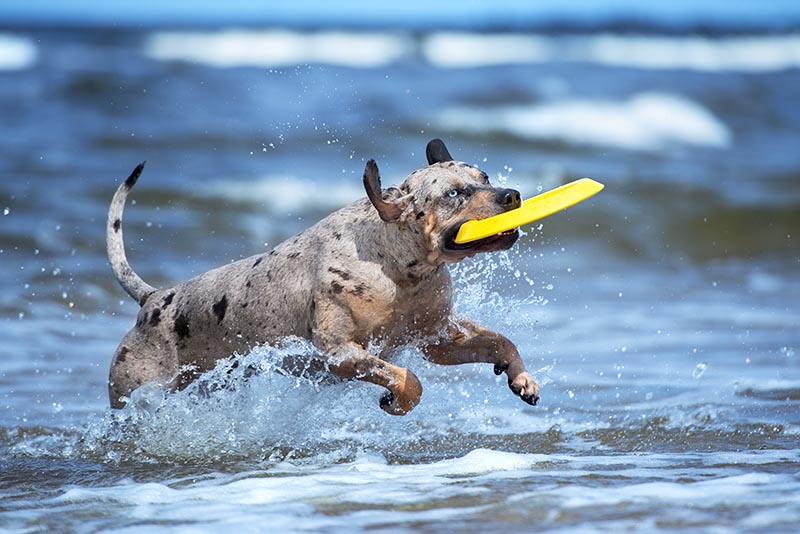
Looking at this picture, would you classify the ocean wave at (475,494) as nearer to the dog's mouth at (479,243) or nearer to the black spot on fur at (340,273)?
the black spot on fur at (340,273)

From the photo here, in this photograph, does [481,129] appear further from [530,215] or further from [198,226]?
[530,215]

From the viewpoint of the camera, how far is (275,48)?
2869 cm

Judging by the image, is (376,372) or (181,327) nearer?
(376,372)

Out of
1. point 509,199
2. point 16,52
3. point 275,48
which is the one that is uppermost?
point 275,48

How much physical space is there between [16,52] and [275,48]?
6849mm

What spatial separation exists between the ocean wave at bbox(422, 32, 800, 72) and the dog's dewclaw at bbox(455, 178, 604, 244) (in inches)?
779

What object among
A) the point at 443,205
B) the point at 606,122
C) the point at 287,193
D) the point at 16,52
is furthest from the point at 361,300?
the point at 16,52

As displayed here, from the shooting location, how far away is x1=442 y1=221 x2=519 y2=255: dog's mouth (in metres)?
5.29

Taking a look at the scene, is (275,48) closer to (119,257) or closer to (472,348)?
(119,257)

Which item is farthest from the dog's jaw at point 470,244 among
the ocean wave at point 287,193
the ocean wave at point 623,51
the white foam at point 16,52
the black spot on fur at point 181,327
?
the ocean wave at point 623,51

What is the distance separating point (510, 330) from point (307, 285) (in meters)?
3.29

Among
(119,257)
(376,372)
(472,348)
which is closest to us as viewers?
(376,372)

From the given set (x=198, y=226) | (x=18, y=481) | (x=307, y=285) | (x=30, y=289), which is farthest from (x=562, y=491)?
(x=198, y=226)

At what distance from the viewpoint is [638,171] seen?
16844mm
